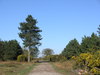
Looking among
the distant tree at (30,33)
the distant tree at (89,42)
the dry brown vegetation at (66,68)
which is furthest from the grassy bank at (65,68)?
the distant tree at (30,33)

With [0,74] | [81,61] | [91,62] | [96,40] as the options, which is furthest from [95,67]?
[96,40]

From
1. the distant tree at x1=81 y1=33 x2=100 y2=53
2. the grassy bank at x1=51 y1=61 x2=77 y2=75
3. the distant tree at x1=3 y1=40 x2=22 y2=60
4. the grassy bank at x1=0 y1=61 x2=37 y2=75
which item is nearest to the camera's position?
the grassy bank at x1=0 y1=61 x2=37 y2=75

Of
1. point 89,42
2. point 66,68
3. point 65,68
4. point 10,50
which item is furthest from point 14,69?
point 10,50

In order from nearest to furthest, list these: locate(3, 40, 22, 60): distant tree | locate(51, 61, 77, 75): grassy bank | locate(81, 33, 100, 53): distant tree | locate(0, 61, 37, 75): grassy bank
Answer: locate(0, 61, 37, 75): grassy bank
locate(51, 61, 77, 75): grassy bank
locate(81, 33, 100, 53): distant tree
locate(3, 40, 22, 60): distant tree

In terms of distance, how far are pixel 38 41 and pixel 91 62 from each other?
42111 millimetres

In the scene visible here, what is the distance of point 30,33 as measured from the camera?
55812 millimetres

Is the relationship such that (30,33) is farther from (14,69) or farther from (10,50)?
(14,69)

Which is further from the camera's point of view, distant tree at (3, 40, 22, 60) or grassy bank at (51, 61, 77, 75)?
distant tree at (3, 40, 22, 60)

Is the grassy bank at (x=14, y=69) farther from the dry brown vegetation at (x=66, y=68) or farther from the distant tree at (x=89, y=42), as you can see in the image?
the distant tree at (x=89, y=42)

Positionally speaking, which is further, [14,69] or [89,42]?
[89,42]

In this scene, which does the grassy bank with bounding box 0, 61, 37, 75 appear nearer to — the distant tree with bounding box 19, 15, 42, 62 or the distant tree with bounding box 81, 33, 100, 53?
the distant tree with bounding box 81, 33, 100, 53

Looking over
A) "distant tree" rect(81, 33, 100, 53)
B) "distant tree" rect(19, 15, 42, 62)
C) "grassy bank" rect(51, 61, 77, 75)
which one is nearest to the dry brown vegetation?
"grassy bank" rect(51, 61, 77, 75)

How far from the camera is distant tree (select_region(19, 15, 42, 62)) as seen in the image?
54694 mm

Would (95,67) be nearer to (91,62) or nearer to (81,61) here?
(91,62)
